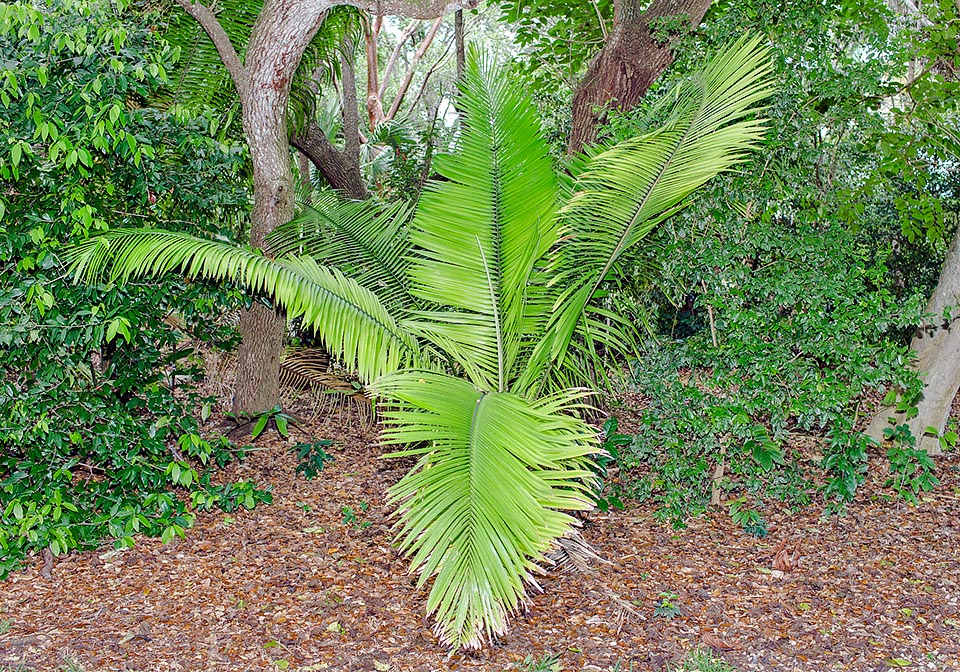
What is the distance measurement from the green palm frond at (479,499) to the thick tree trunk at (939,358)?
2956 mm

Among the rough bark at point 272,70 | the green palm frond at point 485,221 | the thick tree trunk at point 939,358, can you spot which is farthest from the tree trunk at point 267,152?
the thick tree trunk at point 939,358

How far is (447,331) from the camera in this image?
3824mm

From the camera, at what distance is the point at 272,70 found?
498 centimetres

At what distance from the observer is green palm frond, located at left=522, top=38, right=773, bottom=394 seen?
347cm

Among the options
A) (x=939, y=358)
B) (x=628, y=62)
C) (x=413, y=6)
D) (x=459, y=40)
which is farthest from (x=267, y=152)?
(x=939, y=358)

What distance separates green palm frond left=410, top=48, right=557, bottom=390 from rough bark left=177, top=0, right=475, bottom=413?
4.37 feet

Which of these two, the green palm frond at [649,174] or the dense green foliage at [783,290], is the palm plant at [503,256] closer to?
the green palm frond at [649,174]

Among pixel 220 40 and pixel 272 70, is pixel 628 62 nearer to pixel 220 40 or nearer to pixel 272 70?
pixel 272 70

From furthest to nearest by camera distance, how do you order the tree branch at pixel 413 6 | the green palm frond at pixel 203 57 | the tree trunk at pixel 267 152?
the green palm frond at pixel 203 57
the tree trunk at pixel 267 152
the tree branch at pixel 413 6

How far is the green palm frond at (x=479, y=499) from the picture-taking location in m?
2.69

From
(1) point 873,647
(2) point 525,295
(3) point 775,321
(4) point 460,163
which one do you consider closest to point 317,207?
(4) point 460,163

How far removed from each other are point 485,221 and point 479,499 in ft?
4.81

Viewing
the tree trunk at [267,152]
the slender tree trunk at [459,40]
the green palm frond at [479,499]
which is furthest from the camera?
the slender tree trunk at [459,40]

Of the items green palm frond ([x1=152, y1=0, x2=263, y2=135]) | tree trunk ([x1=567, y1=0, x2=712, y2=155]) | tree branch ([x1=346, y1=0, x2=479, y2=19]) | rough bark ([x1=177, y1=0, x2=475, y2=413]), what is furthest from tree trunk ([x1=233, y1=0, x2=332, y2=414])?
tree trunk ([x1=567, y1=0, x2=712, y2=155])
